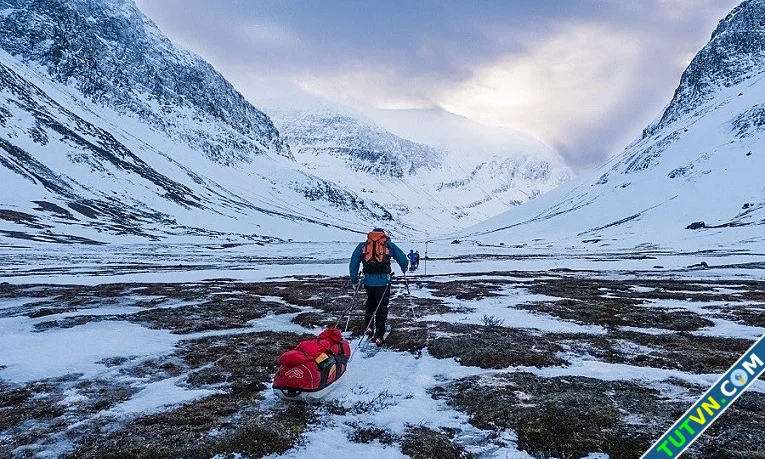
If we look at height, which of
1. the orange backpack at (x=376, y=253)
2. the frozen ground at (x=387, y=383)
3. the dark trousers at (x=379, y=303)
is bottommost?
the frozen ground at (x=387, y=383)

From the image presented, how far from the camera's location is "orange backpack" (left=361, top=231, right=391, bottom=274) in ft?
43.9

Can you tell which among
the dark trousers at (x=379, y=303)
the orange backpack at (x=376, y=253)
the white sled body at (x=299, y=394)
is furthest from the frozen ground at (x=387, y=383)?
the orange backpack at (x=376, y=253)

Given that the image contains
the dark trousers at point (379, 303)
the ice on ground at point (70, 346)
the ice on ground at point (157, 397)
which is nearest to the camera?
the ice on ground at point (157, 397)

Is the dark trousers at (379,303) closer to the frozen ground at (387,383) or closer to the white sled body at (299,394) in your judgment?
the frozen ground at (387,383)

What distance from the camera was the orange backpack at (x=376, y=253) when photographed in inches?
527

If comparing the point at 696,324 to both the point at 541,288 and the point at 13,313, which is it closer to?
the point at 541,288

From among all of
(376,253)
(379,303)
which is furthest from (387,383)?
(376,253)

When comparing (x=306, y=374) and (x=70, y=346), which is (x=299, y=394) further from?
(x=70, y=346)

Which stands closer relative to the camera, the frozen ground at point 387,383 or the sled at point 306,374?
the frozen ground at point 387,383

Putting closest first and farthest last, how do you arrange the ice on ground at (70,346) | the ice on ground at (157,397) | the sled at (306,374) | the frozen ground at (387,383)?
the frozen ground at (387,383) → the ice on ground at (157,397) → the sled at (306,374) → the ice on ground at (70,346)

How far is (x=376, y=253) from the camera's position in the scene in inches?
528

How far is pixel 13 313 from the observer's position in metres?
17.4

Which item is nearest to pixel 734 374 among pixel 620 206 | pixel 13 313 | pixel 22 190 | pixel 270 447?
pixel 270 447

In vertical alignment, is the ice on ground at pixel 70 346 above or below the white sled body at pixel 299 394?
below
